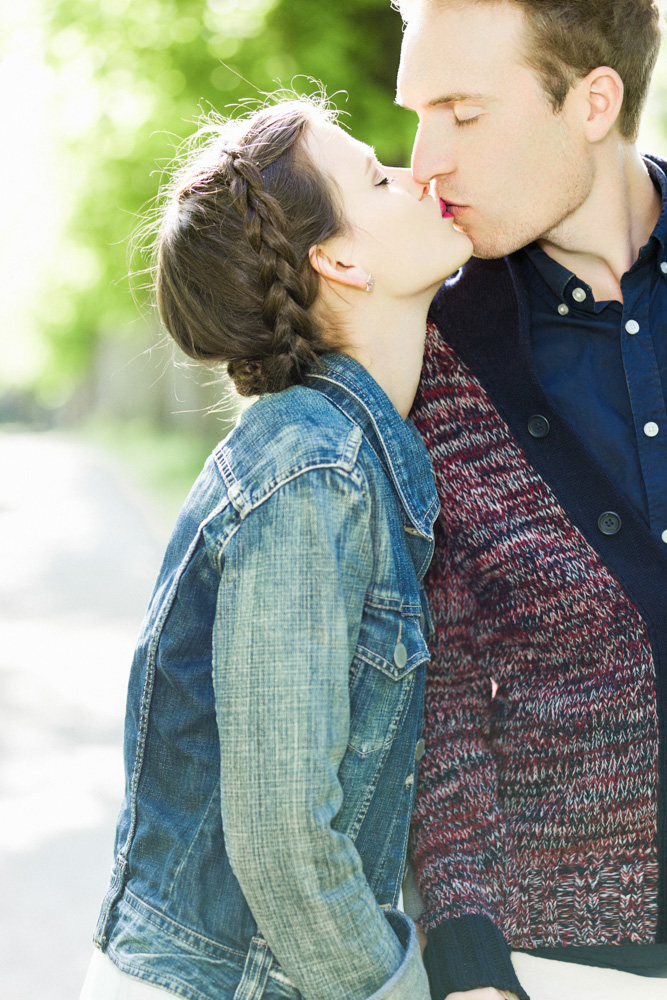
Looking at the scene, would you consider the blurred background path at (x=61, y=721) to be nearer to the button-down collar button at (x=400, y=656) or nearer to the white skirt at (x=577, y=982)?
the white skirt at (x=577, y=982)

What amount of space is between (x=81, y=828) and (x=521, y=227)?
12.2ft

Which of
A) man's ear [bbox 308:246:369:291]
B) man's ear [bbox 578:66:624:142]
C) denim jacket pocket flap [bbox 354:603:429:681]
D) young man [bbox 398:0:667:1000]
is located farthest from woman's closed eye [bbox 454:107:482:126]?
denim jacket pocket flap [bbox 354:603:429:681]

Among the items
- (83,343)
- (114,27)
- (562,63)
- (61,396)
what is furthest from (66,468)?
(61,396)

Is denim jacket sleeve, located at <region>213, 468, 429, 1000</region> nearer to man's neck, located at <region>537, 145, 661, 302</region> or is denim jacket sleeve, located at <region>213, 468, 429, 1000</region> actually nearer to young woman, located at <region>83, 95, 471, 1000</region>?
young woman, located at <region>83, 95, 471, 1000</region>

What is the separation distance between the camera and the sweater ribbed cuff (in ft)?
6.94

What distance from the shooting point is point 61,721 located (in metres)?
6.70

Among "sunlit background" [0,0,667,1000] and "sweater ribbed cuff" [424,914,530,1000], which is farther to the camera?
"sunlit background" [0,0,667,1000]

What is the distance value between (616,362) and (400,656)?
34.8 inches

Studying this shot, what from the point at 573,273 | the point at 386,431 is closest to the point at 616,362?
the point at 573,273

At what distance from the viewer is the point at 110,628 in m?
8.81

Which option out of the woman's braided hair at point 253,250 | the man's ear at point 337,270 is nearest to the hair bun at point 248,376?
the woman's braided hair at point 253,250

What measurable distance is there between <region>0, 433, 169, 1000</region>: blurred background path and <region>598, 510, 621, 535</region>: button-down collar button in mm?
2807

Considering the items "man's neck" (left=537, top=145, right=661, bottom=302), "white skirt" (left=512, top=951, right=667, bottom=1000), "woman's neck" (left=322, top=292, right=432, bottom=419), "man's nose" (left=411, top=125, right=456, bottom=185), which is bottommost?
"white skirt" (left=512, top=951, right=667, bottom=1000)

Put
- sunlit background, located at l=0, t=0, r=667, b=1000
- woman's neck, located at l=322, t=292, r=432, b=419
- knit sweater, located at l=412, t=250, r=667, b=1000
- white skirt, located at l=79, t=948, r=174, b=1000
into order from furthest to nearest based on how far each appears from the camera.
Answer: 1. sunlit background, located at l=0, t=0, r=667, b=1000
2. woman's neck, located at l=322, t=292, r=432, b=419
3. knit sweater, located at l=412, t=250, r=667, b=1000
4. white skirt, located at l=79, t=948, r=174, b=1000
